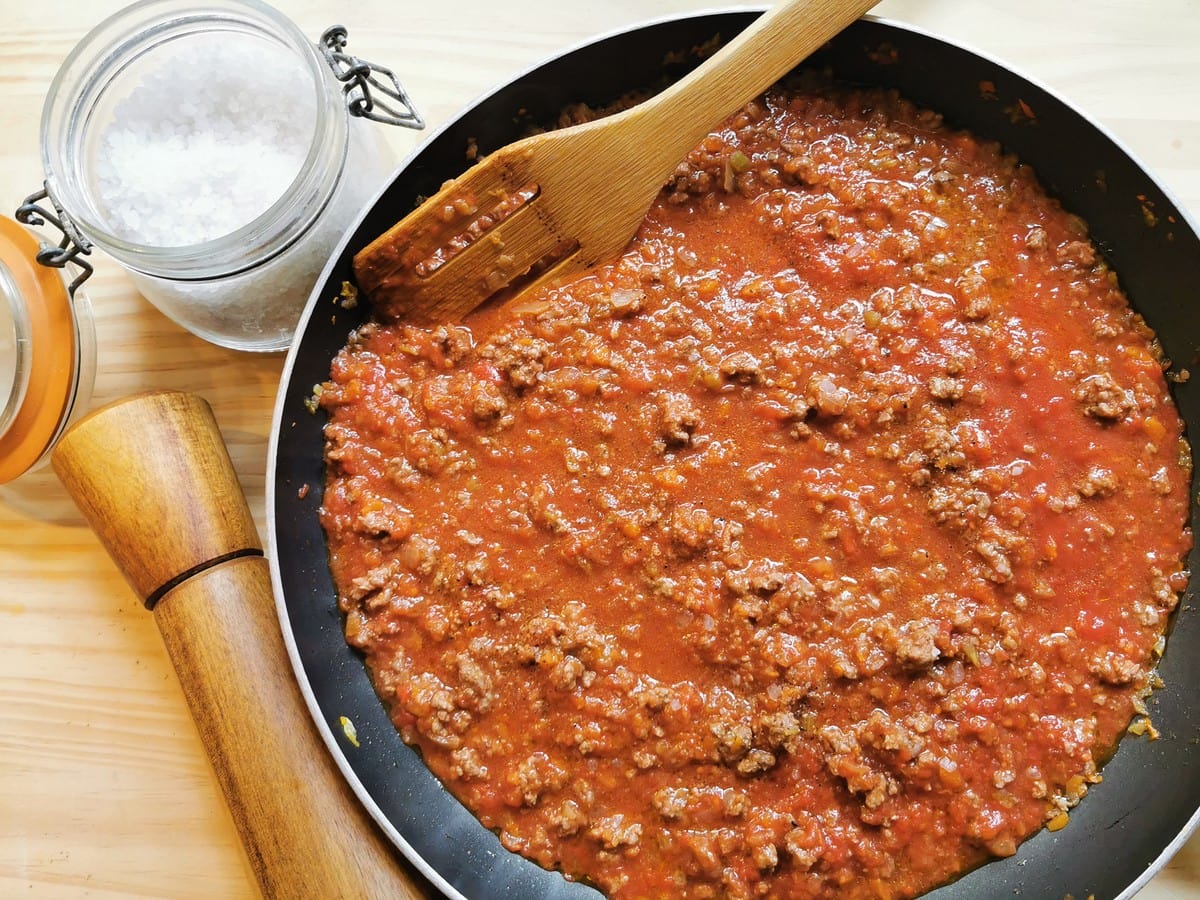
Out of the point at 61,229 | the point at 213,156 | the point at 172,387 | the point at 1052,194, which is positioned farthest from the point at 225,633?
the point at 1052,194

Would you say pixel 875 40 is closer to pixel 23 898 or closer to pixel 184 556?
pixel 184 556

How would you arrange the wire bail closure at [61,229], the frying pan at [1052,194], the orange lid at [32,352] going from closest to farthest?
1. the wire bail closure at [61,229]
2. the frying pan at [1052,194]
3. the orange lid at [32,352]

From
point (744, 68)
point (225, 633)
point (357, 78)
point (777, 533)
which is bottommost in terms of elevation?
point (225, 633)

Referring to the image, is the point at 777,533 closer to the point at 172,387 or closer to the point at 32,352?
the point at 172,387

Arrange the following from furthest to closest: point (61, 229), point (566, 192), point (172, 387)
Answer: point (172, 387) → point (566, 192) → point (61, 229)

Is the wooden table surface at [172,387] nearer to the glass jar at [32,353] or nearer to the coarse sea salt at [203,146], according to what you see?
the glass jar at [32,353]

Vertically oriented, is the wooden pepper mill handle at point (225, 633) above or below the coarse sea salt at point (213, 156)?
below

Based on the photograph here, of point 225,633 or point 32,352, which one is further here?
point 32,352

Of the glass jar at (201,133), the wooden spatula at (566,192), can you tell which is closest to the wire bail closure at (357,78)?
the glass jar at (201,133)

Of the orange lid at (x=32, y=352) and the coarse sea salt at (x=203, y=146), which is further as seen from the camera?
the orange lid at (x=32, y=352)
